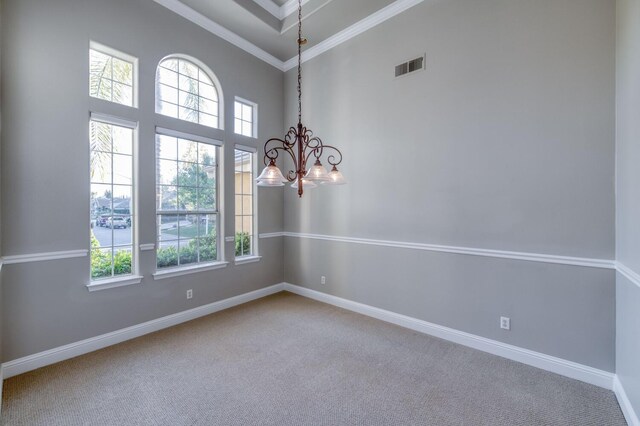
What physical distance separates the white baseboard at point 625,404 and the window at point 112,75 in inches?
195

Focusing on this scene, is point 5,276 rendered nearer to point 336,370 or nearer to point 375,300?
point 336,370

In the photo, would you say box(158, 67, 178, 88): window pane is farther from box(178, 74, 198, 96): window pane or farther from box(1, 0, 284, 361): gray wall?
box(1, 0, 284, 361): gray wall

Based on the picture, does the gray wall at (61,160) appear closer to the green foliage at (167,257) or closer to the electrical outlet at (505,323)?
the green foliage at (167,257)

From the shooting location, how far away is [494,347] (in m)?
2.76

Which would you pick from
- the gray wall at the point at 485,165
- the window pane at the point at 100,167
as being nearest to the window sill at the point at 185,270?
the window pane at the point at 100,167

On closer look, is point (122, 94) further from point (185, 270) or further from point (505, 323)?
point (505, 323)

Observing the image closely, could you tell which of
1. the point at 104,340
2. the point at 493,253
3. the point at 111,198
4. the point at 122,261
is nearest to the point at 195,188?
the point at 111,198

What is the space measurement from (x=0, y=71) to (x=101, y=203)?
4.19 feet

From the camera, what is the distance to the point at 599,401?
209 cm

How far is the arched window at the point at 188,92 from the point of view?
3.43 metres

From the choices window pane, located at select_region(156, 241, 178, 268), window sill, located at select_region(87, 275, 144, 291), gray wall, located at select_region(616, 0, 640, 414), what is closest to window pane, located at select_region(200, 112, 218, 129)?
window pane, located at select_region(156, 241, 178, 268)

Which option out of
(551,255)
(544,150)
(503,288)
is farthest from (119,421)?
(544,150)

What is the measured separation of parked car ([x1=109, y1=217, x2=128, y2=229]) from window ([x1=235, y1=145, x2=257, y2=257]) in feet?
4.70

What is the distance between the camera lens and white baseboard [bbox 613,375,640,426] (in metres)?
1.80
